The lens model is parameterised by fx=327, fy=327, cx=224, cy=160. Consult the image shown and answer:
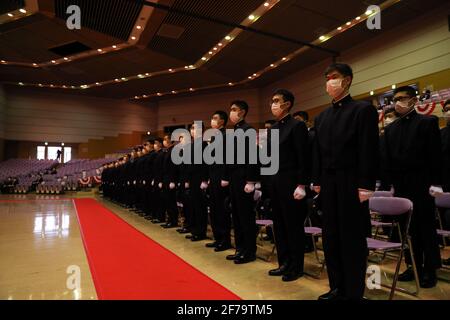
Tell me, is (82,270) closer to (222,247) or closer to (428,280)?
(222,247)

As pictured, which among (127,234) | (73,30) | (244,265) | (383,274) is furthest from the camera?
(73,30)

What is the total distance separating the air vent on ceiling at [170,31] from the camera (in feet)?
36.2

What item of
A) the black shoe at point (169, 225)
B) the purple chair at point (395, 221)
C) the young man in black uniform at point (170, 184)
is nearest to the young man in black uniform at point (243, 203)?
the purple chair at point (395, 221)

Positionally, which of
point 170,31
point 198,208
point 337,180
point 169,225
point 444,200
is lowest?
point 169,225

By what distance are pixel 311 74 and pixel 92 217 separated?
1130 centimetres

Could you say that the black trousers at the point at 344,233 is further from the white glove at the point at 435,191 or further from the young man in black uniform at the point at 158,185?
the young man in black uniform at the point at 158,185

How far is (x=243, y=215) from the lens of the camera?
11.9 ft

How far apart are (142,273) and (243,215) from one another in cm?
123

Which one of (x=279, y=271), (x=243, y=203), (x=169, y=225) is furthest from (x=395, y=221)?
(x=169, y=225)

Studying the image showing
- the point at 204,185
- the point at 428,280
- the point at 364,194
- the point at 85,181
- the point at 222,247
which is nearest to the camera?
the point at 364,194

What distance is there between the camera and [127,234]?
5.07 meters

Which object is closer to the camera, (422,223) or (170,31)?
(422,223)
